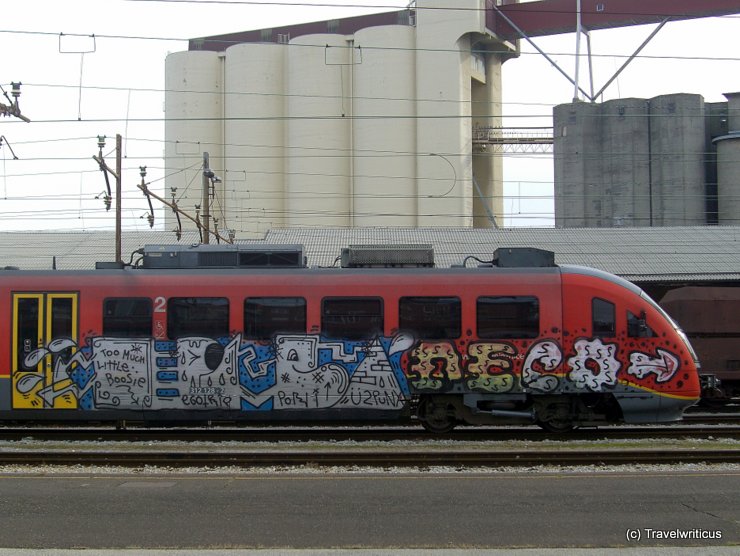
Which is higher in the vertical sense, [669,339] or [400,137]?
[400,137]

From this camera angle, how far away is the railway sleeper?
14.0 m

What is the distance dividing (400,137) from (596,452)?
46.1m

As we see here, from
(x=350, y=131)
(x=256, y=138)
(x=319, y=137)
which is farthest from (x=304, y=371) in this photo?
(x=256, y=138)

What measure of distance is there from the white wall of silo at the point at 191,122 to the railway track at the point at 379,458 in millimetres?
46929

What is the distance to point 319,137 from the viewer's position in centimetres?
5678

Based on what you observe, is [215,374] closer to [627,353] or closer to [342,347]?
[342,347]

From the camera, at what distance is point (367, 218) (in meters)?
56.8

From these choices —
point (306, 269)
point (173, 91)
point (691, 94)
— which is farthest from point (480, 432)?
point (173, 91)

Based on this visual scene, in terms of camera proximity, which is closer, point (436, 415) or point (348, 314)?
point (348, 314)

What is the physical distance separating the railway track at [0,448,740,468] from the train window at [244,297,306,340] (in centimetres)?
261

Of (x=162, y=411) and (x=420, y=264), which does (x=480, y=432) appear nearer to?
(x=420, y=264)

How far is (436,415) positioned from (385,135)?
144ft

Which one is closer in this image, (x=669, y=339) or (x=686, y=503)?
(x=686, y=503)

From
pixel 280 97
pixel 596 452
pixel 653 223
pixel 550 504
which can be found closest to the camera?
pixel 550 504
